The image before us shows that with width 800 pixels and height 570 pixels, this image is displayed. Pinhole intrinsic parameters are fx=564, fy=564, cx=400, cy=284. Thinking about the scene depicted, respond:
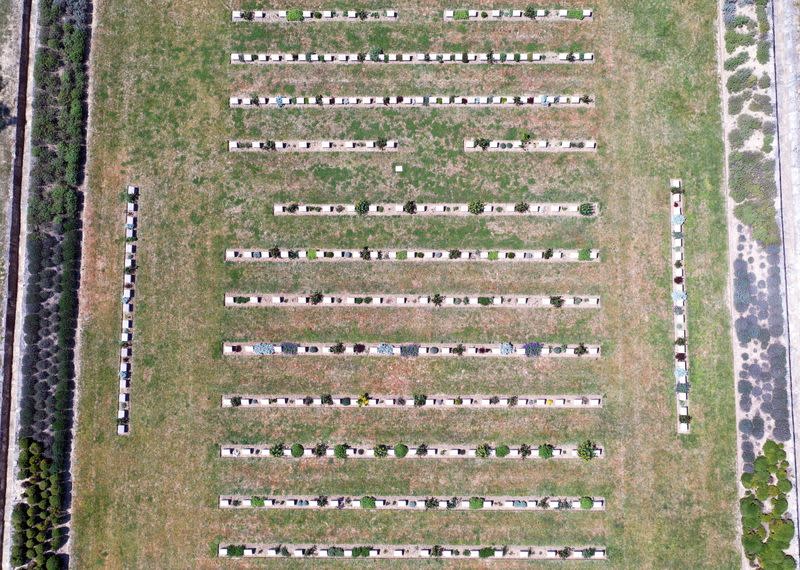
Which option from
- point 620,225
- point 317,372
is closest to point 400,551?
point 317,372

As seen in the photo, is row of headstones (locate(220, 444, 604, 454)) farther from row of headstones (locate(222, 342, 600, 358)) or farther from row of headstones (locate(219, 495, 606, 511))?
row of headstones (locate(222, 342, 600, 358))

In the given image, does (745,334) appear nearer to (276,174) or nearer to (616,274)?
(616,274)

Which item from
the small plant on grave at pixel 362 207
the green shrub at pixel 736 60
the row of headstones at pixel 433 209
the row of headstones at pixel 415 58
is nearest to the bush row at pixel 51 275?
the row of headstones at pixel 415 58

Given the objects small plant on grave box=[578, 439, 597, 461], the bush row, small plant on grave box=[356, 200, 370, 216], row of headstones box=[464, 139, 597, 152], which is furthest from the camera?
row of headstones box=[464, 139, 597, 152]

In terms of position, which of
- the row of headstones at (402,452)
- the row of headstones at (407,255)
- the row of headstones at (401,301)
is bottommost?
the row of headstones at (402,452)

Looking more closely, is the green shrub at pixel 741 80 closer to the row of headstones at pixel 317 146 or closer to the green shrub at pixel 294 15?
the row of headstones at pixel 317 146

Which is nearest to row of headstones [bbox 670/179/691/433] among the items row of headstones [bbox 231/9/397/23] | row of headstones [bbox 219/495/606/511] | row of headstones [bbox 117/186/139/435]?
row of headstones [bbox 219/495/606/511]
